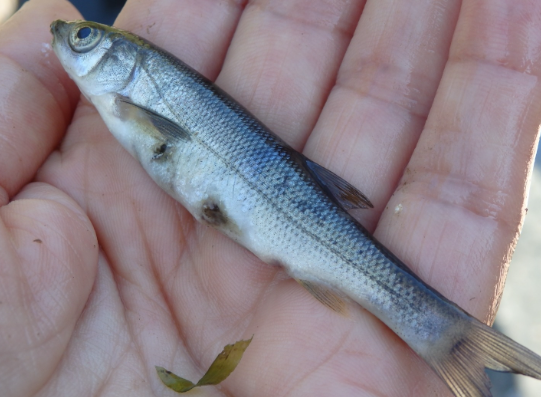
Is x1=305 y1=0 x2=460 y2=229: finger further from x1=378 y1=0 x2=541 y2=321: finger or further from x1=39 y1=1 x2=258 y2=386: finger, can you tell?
x1=39 y1=1 x2=258 y2=386: finger

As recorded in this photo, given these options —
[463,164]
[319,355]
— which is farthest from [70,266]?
[463,164]

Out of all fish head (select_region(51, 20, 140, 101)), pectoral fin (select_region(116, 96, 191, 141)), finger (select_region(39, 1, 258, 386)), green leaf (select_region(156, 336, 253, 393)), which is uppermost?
fish head (select_region(51, 20, 140, 101))

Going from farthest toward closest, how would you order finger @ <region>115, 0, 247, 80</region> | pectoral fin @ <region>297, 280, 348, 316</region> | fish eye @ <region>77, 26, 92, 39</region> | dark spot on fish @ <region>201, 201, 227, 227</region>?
finger @ <region>115, 0, 247, 80</region> → fish eye @ <region>77, 26, 92, 39</region> → dark spot on fish @ <region>201, 201, 227, 227</region> → pectoral fin @ <region>297, 280, 348, 316</region>

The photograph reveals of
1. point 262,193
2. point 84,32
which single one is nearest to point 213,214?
point 262,193

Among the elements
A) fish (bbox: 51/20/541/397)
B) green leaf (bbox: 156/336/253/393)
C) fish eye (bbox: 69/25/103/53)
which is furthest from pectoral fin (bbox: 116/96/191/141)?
green leaf (bbox: 156/336/253/393)

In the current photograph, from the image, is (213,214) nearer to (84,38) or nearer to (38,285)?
(38,285)

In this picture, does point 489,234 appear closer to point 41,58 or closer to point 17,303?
point 17,303
